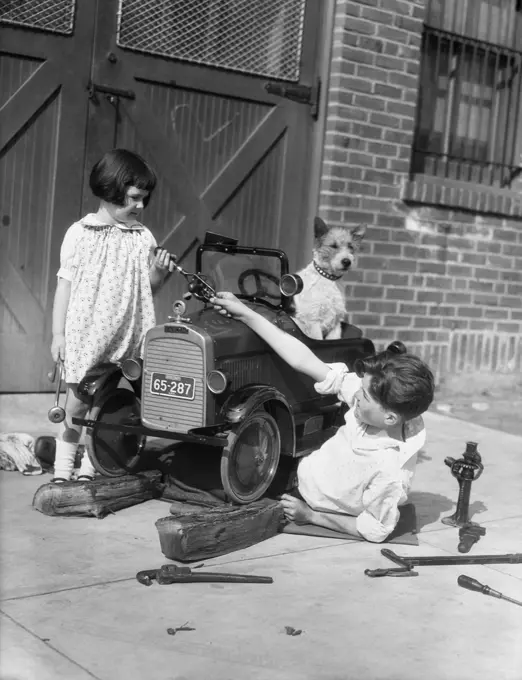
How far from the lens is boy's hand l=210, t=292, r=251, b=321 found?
4.49m

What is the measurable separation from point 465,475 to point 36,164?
11.2ft

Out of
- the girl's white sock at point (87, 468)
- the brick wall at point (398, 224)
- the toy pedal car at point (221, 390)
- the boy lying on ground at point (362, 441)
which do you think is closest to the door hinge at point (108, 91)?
the brick wall at point (398, 224)

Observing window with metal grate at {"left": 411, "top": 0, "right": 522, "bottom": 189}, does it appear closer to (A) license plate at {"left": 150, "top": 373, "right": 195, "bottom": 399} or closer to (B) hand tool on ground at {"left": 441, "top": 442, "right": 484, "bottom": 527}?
(B) hand tool on ground at {"left": 441, "top": 442, "right": 484, "bottom": 527}

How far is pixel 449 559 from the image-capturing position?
410cm

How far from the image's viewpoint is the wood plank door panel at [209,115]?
6.68 meters

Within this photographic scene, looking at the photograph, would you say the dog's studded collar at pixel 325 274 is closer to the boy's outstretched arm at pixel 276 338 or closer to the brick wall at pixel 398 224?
the boy's outstretched arm at pixel 276 338

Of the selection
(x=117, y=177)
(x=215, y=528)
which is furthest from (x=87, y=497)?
(x=117, y=177)

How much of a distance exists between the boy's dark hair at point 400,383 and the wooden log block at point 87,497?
3.94ft

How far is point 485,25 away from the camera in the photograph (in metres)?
8.36

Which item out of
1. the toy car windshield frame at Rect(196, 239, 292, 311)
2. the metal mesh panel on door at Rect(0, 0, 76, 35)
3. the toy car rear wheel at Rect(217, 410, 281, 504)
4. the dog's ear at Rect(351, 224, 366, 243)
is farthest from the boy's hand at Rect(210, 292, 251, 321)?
the metal mesh panel on door at Rect(0, 0, 76, 35)

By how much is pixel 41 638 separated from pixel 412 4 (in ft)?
19.9

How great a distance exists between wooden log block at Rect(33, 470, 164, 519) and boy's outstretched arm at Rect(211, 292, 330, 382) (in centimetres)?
89

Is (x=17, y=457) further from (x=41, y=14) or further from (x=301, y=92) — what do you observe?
(x=301, y=92)

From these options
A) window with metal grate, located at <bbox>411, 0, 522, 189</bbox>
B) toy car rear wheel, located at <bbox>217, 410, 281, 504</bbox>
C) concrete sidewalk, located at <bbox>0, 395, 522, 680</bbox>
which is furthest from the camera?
window with metal grate, located at <bbox>411, 0, 522, 189</bbox>
